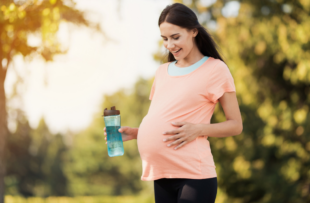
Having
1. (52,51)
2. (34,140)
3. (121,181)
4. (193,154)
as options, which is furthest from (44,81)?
(121,181)

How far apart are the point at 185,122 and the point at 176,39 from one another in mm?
440

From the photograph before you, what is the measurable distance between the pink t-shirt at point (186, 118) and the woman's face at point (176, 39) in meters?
0.12

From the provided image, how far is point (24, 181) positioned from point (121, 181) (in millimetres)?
9714

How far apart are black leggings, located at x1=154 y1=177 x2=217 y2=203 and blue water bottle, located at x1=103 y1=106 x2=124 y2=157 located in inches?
14.3

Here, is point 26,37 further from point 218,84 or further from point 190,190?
point 190,190

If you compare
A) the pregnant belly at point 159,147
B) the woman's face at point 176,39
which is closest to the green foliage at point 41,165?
the pregnant belly at point 159,147

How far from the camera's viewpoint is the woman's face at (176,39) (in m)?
1.59

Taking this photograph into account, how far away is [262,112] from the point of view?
7.14 metres

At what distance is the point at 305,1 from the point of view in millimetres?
6348

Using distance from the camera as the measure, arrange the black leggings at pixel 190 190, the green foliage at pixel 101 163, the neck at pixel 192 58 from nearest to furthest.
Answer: the black leggings at pixel 190 190
the neck at pixel 192 58
the green foliage at pixel 101 163

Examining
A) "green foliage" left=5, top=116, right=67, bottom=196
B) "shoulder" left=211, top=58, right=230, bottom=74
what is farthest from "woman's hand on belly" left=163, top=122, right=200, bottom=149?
"green foliage" left=5, top=116, right=67, bottom=196

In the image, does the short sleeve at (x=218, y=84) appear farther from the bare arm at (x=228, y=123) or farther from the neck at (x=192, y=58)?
the neck at (x=192, y=58)

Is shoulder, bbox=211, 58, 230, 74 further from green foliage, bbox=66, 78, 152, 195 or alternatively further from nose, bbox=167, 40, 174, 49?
green foliage, bbox=66, 78, 152, 195

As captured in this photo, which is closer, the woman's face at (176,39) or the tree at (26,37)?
the woman's face at (176,39)
